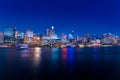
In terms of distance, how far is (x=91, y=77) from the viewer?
20938 millimetres

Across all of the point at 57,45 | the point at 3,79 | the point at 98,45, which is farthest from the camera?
the point at 98,45

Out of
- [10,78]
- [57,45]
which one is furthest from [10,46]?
[10,78]

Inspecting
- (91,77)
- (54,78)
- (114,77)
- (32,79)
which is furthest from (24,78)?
(114,77)

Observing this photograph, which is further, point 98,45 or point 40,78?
point 98,45

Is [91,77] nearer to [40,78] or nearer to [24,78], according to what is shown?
[40,78]

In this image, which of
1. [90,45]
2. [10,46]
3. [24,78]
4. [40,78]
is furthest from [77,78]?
[90,45]

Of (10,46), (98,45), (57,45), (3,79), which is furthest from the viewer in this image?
(98,45)

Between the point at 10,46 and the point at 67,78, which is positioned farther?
the point at 10,46

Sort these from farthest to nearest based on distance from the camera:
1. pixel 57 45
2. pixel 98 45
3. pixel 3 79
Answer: pixel 98 45
pixel 57 45
pixel 3 79

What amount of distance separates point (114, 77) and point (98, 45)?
16227 centimetres

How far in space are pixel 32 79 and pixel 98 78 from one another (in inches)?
229

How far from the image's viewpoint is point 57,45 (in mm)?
164375

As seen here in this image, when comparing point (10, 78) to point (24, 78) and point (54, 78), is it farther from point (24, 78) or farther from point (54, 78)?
point (54, 78)

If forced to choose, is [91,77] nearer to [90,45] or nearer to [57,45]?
[57,45]
